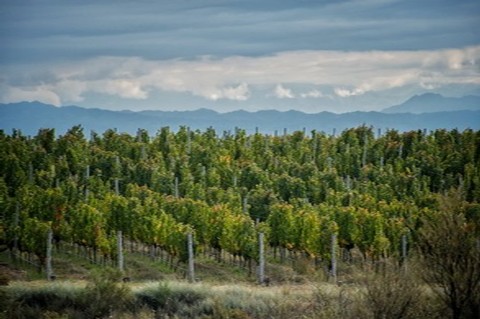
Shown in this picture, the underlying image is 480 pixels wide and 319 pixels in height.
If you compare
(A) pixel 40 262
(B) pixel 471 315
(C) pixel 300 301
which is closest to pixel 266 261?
(A) pixel 40 262

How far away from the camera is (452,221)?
2273 centimetres

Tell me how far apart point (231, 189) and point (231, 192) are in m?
0.92

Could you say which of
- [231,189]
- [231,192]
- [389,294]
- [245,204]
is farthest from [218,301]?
[231,189]

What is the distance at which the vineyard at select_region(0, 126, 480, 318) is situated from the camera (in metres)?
41.9

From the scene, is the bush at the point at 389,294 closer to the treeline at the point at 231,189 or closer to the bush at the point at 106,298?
the bush at the point at 106,298

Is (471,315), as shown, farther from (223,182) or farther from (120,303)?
(223,182)

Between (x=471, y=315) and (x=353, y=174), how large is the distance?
40553 mm

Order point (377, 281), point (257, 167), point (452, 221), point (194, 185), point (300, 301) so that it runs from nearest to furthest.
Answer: point (377, 281) < point (452, 221) < point (300, 301) < point (194, 185) < point (257, 167)

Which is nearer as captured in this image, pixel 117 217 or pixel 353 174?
pixel 117 217

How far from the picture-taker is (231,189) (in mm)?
51750

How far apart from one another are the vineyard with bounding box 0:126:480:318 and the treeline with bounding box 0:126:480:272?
0.33 ft

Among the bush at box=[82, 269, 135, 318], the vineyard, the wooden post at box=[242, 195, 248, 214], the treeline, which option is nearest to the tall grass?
the bush at box=[82, 269, 135, 318]

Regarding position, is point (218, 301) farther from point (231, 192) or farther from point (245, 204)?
point (231, 192)

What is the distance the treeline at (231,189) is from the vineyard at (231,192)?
0.10m
